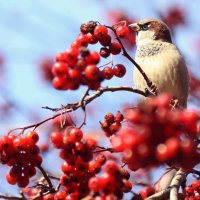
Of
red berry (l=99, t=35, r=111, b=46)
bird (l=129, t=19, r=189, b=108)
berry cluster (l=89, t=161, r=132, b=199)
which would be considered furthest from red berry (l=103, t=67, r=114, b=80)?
bird (l=129, t=19, r=189, b=108)

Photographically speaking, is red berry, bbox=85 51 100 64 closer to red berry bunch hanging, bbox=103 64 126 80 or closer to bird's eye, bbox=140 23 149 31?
red berry bunch hanging, bbox=103 64 126 80

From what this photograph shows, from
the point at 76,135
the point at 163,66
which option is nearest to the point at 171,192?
the point at 76,135

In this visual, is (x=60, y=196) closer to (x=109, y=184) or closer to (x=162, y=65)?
(x=109, y=184)

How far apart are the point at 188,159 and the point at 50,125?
314 centimetres

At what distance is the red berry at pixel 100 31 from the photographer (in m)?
1.92

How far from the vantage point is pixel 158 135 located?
3.60 ft

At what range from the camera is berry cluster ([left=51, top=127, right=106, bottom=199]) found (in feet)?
5.15

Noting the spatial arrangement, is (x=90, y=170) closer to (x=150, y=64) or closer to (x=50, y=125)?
(x=150, y=64)

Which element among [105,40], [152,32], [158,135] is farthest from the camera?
[152,32]

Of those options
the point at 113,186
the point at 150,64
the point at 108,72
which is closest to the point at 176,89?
the point at 150,64

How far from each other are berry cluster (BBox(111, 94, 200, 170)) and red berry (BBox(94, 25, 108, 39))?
851 millimetres

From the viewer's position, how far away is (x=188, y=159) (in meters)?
1.14

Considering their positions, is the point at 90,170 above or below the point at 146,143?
above

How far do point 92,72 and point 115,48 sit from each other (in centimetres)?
51
